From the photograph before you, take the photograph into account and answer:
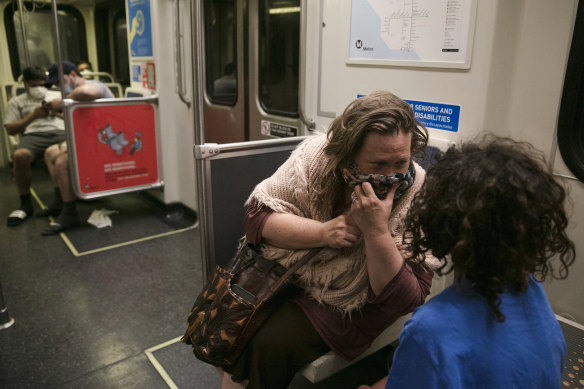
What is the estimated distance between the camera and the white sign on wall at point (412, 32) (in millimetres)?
1905

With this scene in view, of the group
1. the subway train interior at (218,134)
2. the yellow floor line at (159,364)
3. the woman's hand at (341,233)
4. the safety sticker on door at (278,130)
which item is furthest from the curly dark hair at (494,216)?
the safety sticker on door at (278,130)

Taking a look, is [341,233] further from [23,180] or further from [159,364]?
[23,180]

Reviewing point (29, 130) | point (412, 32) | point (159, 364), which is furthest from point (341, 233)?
point (29, 130)

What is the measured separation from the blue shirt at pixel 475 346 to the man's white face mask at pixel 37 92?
5.11 meters

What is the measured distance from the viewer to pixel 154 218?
15.1 feet

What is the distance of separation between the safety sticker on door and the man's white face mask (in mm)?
2820

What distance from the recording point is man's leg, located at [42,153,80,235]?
166 inches

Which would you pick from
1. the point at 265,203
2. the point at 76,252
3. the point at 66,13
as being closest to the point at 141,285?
the point at 76,252

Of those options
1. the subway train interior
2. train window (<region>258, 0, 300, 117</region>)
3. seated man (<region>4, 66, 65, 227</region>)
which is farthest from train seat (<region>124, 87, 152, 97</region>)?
train window (<region>258, 0, 300, 117</region>)

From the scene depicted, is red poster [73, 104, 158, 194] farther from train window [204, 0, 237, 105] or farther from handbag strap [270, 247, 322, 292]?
handbag strap [270, 247, 322, 292]

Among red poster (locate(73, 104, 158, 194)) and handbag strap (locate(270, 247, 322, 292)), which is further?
red poster (locate(73, 104, 158, 194))

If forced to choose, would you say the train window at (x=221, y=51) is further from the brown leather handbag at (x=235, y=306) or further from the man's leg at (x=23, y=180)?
the brown leather handbag at (x=235, y=306)

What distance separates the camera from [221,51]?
159 inches

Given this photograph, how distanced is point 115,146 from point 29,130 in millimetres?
1156
